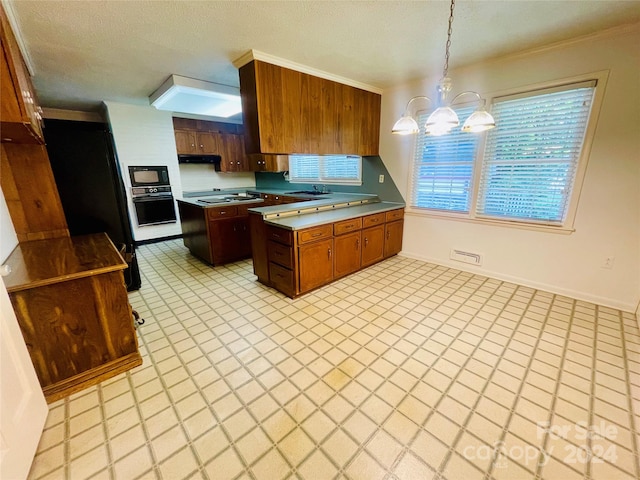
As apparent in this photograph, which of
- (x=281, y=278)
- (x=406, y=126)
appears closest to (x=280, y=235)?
(x=281, y=278)

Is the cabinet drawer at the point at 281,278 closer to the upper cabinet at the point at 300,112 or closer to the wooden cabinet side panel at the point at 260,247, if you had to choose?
the wooden cabinet side panel at the point at 260,247

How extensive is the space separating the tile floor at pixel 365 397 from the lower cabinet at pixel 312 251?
0.34m

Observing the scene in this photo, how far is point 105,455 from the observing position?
1.31 meters

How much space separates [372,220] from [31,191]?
136 inches

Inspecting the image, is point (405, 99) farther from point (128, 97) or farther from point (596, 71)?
point (128, 97)

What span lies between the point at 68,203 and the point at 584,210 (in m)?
5.10

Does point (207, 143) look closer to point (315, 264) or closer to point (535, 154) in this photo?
point (315, 264)

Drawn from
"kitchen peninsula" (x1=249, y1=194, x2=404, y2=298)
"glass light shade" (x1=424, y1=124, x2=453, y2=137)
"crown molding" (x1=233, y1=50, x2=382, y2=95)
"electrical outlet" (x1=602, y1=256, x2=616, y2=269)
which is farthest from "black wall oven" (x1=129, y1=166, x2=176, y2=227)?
"electrical outlet" (x1=602, y1=256, x2=616, y2=269)

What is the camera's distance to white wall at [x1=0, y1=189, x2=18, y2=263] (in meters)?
1.82

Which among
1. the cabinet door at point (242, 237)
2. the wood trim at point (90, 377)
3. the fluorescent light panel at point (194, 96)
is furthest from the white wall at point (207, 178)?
the wood trim at point (90, 377)

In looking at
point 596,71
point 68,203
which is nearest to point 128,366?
point 68,203

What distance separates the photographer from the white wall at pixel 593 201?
228 cm

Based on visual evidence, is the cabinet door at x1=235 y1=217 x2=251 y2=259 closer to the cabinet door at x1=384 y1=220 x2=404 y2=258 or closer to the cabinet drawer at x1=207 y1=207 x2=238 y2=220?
the cabinet drawer at x1=207 y1=207 x2=238 y2=220

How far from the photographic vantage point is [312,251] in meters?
2.87
